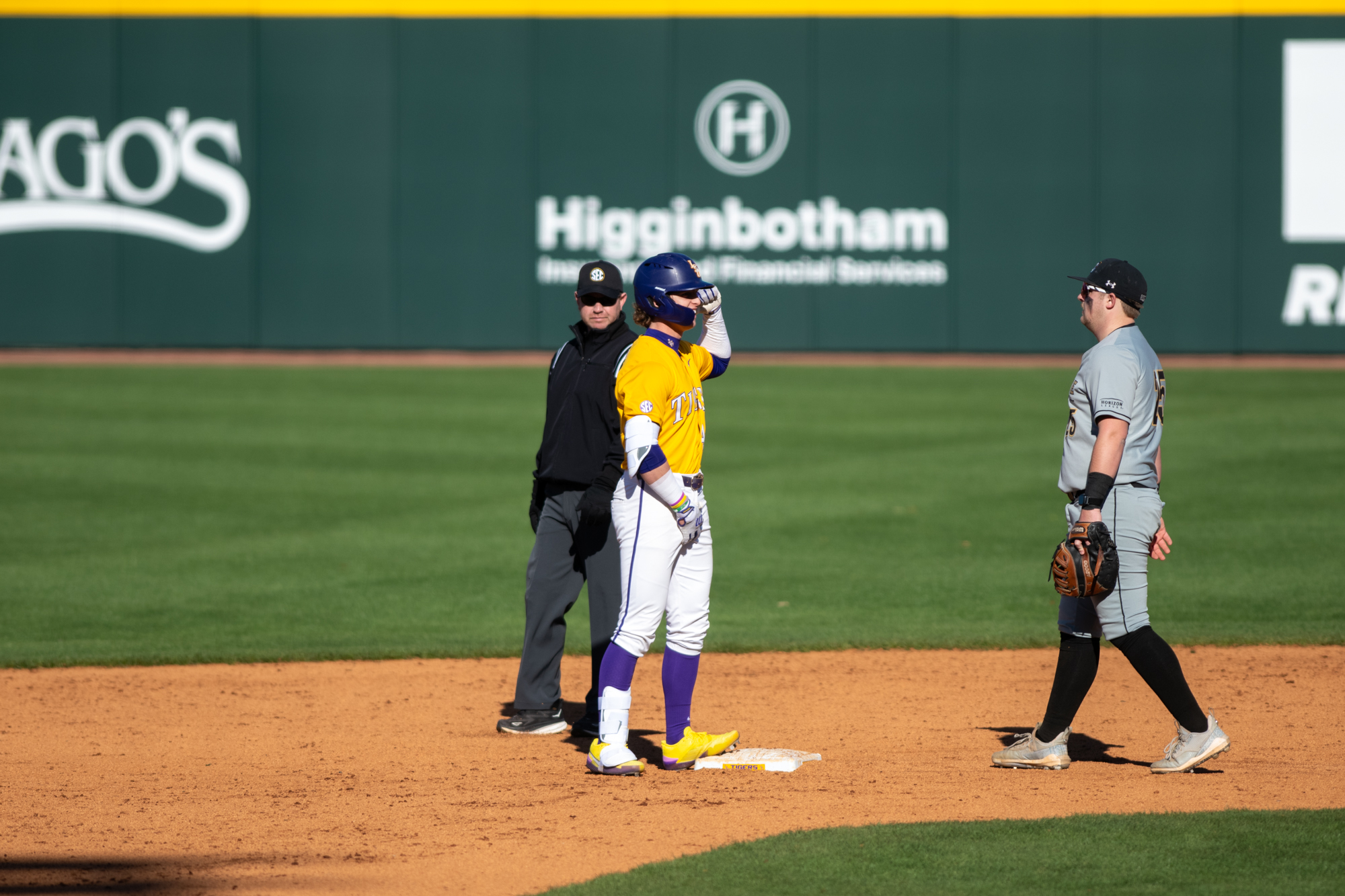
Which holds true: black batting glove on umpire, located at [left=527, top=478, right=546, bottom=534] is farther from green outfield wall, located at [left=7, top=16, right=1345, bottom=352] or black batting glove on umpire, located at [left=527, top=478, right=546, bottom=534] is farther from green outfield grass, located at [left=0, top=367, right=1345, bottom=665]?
green outfield wall, located at [left=7, top=16, right=1345, bottom=352]

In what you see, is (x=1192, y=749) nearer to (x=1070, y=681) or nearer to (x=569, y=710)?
(x=1070, y=681)

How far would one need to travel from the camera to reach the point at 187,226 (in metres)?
25.5

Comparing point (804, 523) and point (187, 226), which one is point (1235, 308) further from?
point (187, 226)

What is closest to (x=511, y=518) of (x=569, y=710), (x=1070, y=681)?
(x=569, y=710)

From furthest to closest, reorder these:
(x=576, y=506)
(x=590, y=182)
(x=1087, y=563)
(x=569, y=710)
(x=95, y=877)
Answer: (x=590, y=182) < (x=569, y=710) < (x=576, y=506) < (x=1087, y=563) < (x=95, y=877)

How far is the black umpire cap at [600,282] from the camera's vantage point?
19.9 ft

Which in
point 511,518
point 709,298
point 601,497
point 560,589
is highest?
point 709,298

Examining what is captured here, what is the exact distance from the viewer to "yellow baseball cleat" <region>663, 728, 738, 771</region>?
18.5ft

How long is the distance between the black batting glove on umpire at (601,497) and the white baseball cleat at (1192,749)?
90.5 inches

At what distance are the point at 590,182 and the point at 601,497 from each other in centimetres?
2043

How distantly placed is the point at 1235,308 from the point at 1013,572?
669 inches

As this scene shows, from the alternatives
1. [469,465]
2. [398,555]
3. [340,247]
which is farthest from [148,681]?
[340,247]

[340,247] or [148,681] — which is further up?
[340,247]

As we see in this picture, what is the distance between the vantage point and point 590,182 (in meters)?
25.4
